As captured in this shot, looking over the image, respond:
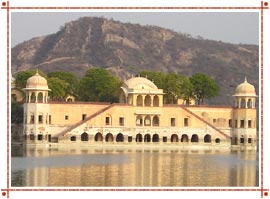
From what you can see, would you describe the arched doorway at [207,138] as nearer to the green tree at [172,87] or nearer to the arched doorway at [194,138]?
the arched doorway at [194,138]

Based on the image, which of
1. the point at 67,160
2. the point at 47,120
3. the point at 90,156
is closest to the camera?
the point at 67,160

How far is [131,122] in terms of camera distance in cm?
5212

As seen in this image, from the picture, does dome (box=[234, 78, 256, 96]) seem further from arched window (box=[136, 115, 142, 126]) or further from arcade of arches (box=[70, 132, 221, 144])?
arched window (box=[136, 115, 142, 126])

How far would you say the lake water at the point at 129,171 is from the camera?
26453 mm

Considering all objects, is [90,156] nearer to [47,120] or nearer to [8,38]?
[47,120]

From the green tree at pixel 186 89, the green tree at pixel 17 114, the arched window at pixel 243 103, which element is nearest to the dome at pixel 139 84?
the green tree at pixel 186 89

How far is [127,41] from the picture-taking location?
11431 cm

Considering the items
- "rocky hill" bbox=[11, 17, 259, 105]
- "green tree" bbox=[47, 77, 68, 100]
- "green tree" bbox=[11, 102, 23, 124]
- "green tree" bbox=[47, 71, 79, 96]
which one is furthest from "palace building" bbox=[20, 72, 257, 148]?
"rocky hill" bbox=[11, 17, 259, 105]

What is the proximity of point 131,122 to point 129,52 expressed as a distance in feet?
196

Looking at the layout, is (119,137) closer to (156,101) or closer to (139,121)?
(139,121)

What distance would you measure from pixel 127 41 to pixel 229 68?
1459cm

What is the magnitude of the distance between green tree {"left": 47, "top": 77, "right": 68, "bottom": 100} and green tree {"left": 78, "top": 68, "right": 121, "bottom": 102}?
135cm

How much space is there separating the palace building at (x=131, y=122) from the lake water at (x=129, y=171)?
11272 mm
